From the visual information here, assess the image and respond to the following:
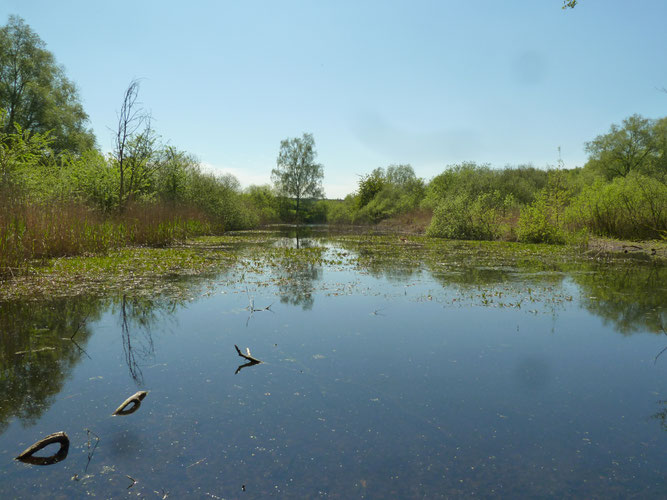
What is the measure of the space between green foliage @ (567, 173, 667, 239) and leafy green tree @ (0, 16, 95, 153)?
123 feet

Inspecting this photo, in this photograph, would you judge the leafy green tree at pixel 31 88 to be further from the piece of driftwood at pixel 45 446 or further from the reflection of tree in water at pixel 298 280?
the piece of driftwood at pixel 45 446

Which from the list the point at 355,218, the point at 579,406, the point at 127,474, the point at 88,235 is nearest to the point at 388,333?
the point at 579,406

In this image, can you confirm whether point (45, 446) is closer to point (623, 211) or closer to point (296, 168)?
point (623, 211)

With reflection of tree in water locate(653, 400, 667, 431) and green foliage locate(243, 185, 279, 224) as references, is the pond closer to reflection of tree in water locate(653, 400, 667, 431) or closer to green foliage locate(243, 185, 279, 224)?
reflection of tree in water locate(653, 400, 667, 431)

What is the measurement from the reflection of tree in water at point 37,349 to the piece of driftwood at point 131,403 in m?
0.74

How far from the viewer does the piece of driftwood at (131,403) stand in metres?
3.90

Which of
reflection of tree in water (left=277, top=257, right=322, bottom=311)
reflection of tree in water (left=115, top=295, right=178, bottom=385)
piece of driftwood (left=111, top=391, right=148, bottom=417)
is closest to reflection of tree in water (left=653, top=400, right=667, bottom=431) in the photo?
piece of driftwood (left=111, top=391, right=148, bottom=417)

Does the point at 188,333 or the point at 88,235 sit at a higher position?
the point at 88,235

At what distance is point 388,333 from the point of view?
262 inches

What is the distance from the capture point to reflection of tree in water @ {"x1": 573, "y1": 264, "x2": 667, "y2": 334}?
744cm

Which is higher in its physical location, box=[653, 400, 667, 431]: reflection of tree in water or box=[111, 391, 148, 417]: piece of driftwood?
box=[111, 391, 148, 417]: piece of driftwood

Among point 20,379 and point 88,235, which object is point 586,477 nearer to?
point 20,379

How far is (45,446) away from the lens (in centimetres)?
332

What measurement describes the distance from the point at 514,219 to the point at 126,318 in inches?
977
